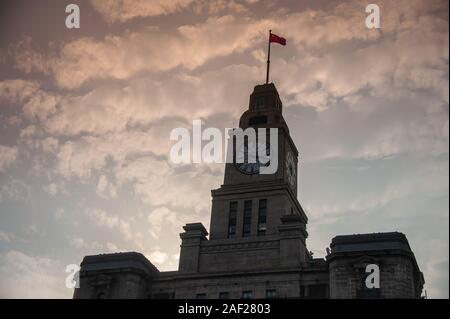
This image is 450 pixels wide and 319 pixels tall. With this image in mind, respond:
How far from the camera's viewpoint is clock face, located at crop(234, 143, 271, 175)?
7500cm

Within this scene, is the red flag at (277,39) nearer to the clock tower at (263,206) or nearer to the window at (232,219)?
the clock tower at (263,206)

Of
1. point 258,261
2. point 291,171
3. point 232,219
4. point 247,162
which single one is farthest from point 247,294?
point 291,171

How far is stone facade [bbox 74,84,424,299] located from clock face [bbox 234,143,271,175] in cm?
32

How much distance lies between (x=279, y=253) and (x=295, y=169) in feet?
68.6

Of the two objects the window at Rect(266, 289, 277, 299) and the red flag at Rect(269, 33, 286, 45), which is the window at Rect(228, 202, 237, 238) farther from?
the red flag at Rect(269, 33, 286, 45)

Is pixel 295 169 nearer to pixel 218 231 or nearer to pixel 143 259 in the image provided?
pixel 218 231

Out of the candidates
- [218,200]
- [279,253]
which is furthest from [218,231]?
[279,253]

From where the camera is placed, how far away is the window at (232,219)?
70.6 metres

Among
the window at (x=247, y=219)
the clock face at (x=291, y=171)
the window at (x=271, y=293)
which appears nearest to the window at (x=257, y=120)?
the clock face at (x=291, y=171)
